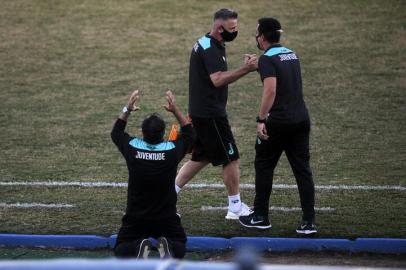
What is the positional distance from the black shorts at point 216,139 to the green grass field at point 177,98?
74cm

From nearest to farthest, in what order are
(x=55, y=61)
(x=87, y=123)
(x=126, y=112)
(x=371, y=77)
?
(x=126, y=112) → (x=87, y=123) → (x=371, y=77) → (x=55, y=61)

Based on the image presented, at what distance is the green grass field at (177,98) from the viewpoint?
9641 mm

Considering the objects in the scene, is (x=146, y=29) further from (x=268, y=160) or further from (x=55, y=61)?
(x=268, y=160)

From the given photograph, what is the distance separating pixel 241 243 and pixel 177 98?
24.7ft

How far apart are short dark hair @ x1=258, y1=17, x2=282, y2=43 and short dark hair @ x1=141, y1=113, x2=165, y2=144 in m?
2.05

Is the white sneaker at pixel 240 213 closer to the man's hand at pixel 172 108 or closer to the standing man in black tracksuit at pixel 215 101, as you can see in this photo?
the standing man in black tracksuit at pixel 215 101

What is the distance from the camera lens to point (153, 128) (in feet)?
22.9

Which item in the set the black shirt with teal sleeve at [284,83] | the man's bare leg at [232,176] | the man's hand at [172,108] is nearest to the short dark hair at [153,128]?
the man's hand at [172,108]

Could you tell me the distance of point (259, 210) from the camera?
29.2ft

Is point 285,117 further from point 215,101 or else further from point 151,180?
point 151,180

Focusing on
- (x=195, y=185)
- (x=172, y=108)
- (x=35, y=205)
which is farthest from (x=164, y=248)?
(x=195, y=185)

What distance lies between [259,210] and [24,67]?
9.78 meters

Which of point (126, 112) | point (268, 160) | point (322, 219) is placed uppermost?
point (126, 112)

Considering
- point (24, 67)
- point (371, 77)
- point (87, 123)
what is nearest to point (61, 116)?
point (87, 123)
